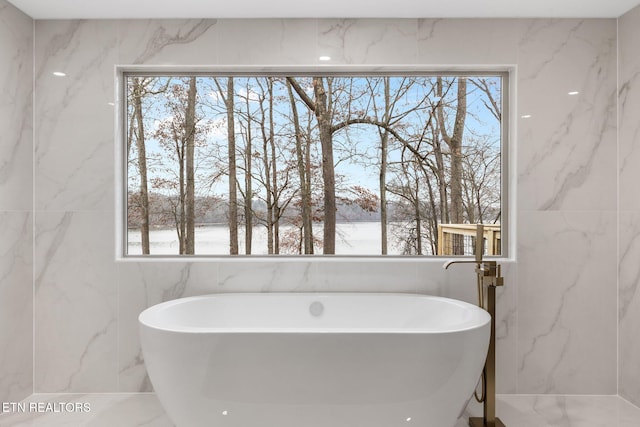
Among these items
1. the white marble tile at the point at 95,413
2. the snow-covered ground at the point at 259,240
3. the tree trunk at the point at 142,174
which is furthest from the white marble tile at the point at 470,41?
the white marble tile at the point at 95,413

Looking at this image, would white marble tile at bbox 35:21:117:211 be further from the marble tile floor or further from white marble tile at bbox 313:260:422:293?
white marble tile at bbox 313:260:422:293

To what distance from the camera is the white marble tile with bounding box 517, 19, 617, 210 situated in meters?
2.47

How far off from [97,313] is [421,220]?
2.06 meters

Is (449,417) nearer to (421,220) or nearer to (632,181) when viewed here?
(421,220)

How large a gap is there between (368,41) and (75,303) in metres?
2.35

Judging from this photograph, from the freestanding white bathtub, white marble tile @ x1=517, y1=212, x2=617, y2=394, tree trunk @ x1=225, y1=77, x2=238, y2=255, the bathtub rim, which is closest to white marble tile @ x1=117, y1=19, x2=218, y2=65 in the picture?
tree trunk @ x1=225, y1=77, x2=238, y2=255

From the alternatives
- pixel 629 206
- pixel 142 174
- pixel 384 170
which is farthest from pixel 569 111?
pixel 142 174

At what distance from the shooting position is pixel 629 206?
240cm

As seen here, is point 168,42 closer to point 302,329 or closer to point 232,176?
point 232,176

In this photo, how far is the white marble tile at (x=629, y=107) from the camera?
7.71 feet

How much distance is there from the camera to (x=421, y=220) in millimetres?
2682

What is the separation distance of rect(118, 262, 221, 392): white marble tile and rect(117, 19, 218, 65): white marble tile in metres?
1.22

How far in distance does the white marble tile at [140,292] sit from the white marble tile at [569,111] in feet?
6.68

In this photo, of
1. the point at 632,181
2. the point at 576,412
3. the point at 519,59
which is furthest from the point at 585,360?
the point at 519,59
